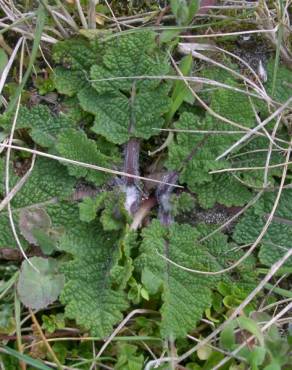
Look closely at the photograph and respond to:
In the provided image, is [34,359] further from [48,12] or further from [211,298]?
[48,12]

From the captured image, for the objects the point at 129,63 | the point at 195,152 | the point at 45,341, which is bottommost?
the point at 45,341

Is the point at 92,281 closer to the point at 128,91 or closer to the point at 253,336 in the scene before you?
the point at 253,336

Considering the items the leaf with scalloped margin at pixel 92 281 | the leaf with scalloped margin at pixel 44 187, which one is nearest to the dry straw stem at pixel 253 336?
the leaf with scalloped margin at pixel 92 281

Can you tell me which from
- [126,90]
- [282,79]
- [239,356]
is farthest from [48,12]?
[239,356]

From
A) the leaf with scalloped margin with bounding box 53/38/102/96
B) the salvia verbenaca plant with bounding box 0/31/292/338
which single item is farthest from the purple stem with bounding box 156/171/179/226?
the leaf with scalloped margin with bounding box 53/38/102/96

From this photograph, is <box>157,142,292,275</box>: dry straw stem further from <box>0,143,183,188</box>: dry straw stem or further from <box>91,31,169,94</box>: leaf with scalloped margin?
<box>91,31,169,94</box>: leaf with scalloped margin

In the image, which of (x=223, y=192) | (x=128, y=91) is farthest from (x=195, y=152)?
(x=128, y=91)
